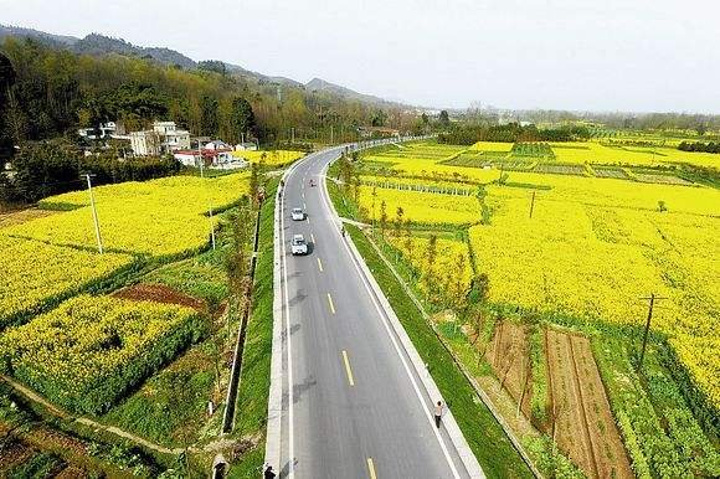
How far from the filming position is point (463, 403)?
1827cm

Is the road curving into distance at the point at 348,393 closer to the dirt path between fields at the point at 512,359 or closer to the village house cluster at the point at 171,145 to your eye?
the dirt path between fields at the point at 512,359

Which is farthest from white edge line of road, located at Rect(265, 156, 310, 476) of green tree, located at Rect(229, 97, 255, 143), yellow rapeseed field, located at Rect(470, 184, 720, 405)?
green tree, located at Rect(229, 97, 255, 143)

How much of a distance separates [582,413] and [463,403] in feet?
17.2

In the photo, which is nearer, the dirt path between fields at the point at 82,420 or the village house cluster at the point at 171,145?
the dirt path between fields at the point at 82,420

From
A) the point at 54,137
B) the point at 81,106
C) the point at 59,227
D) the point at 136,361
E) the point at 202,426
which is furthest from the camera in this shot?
the point at 81,106

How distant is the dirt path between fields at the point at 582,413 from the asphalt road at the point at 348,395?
17.4ft

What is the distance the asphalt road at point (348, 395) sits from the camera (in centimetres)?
1463

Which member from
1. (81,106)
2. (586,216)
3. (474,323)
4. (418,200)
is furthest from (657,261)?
(81,106)

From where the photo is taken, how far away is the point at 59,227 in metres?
40.8

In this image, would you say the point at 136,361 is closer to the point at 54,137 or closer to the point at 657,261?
the point at 657,261

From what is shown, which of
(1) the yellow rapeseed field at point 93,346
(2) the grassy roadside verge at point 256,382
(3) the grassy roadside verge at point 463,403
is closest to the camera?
(2) the grassy roadside verge at point 256,382

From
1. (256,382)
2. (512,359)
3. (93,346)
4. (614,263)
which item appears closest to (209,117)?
(93,346)

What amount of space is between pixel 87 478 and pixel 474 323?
1919 cm

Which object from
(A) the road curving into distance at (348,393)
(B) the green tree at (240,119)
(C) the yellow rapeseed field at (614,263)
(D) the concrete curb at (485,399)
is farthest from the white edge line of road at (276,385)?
(B) the green tree at (240,119)
